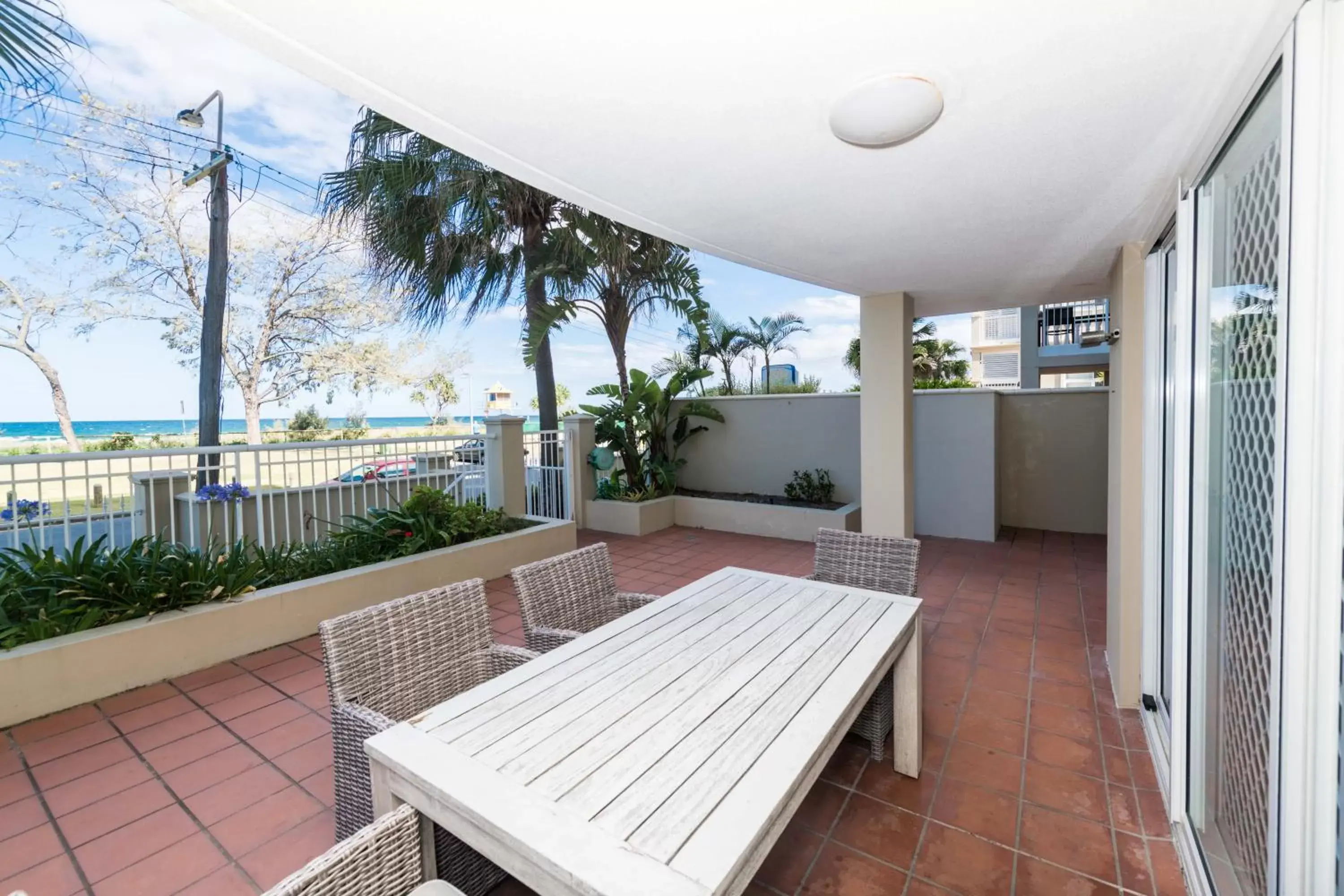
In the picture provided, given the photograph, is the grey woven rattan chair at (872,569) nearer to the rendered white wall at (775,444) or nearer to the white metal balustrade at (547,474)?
the rendered white wall at (775,444)

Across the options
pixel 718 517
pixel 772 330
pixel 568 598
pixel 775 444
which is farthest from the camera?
pixel 772 330

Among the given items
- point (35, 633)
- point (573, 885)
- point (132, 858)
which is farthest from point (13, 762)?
point (573, 885)

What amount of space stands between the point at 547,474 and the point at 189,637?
428cm

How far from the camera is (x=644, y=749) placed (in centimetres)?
140

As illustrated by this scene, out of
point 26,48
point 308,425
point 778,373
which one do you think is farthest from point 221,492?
point 308,425

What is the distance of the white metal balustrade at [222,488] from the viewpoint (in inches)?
141

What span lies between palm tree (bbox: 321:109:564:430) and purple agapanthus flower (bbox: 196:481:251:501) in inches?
121

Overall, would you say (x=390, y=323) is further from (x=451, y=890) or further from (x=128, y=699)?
(x=451, y=890)

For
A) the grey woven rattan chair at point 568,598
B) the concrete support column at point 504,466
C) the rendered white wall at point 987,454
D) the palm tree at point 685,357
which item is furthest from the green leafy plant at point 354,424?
the grey woven rattan chair at point 568,598

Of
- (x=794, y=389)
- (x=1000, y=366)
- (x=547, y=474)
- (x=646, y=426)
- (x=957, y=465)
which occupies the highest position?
(x=1000, y=366)

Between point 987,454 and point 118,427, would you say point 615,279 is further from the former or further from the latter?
point 118,427

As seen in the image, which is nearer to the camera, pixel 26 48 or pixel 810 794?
pixel 810 794

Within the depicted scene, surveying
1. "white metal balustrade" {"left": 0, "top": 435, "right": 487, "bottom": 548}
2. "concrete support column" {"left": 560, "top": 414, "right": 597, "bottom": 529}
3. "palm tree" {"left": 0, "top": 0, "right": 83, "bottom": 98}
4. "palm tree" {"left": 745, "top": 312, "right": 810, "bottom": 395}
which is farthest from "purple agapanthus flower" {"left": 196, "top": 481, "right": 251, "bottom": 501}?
"palm tree" {"left": 745, "top": 312, "right": 810, "bottom": 395}

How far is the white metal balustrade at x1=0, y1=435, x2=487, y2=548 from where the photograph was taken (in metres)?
3.59
